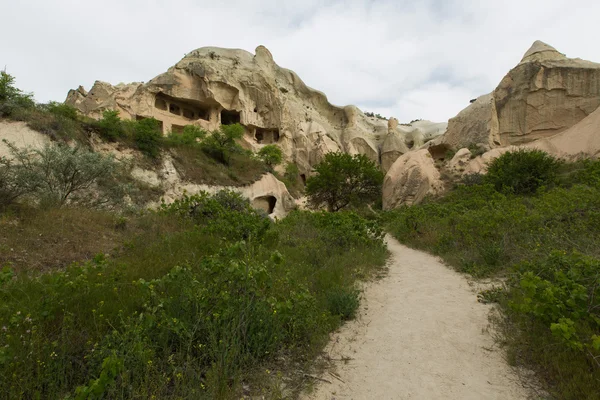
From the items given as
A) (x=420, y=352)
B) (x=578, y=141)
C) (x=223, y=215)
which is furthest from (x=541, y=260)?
(x=578, y=141)

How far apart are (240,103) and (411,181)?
17.9 meters

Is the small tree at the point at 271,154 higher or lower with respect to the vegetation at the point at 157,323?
higher

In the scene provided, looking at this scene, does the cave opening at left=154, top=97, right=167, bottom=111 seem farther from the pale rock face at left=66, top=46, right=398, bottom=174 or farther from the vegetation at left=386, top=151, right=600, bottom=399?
the vegetation at left=386, top=151, right=600, bottom=399

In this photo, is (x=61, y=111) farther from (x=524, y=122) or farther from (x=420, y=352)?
(x=524, y=122)

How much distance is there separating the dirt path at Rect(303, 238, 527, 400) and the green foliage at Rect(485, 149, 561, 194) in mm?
10288

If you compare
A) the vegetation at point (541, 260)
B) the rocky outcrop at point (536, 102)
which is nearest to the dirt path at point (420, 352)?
the vegetation at point (541, 260)

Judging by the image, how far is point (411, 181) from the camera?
19.2 m

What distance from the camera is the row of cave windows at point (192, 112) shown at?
25484 millimetres

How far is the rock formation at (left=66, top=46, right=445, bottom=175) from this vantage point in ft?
78.9

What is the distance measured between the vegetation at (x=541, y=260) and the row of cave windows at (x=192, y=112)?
2334 centimetres

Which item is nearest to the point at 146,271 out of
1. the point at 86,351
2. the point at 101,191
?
the point at 86,351

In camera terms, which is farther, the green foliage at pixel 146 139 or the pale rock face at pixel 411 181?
the pale rock face at pixel 411 181

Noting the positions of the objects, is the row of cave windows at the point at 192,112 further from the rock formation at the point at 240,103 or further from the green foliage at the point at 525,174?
the green foliage at the point at 525,174

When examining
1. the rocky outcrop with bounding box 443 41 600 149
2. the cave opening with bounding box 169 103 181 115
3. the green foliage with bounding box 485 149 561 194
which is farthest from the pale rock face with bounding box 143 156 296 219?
the rocky outcrop with bounding box 443 41 600 149
